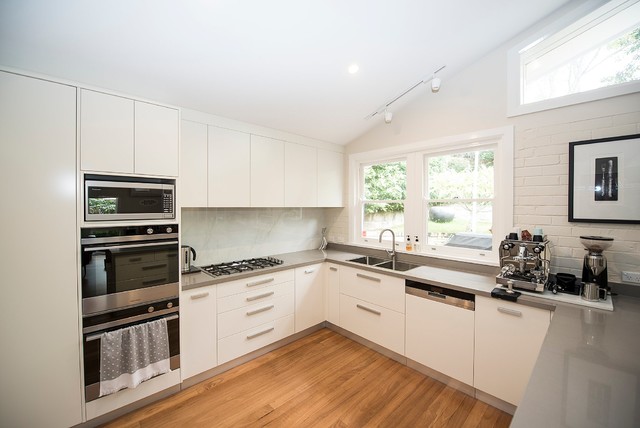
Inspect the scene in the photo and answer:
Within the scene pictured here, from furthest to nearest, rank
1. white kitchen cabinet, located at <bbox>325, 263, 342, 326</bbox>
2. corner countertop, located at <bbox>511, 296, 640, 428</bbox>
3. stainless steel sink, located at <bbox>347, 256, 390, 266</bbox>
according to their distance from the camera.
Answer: stainless steel sink, located at <bbox>347, 256, 390, 266</bbox>
white kitchen cabinet, located at <bbox>325, 263, 342, 326</bbox>
corner countertop, located at <bbox>511, 296, 640, 428</bbox>

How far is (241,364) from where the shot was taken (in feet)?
8.48

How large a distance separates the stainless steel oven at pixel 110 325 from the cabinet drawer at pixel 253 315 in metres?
0.41

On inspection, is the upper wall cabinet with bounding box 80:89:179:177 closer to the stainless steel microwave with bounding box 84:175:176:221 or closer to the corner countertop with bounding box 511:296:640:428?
the stainless steel microwave with bounding box 84:175:176:221

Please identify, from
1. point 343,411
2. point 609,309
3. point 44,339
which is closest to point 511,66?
point 609,309

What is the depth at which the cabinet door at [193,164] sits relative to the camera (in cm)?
238

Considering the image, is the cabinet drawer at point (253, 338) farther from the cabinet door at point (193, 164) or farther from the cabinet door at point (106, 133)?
the cabinet door at point (106, 133)

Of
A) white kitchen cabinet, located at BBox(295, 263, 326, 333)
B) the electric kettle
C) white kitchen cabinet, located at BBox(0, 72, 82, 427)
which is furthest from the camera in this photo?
white kitchen cabinet, located at BBox(295, 263, 326, 333)

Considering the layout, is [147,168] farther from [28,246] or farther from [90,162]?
[28,246]

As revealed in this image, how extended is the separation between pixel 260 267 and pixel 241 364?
0.89 meters

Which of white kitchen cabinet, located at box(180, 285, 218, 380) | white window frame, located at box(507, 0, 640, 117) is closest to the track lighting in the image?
white window frame, located at box(507, 0, 640, 117)

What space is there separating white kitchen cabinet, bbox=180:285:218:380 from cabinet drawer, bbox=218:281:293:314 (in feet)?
0.32

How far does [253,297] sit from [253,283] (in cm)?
13

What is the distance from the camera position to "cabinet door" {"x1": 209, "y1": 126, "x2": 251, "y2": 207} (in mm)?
2561

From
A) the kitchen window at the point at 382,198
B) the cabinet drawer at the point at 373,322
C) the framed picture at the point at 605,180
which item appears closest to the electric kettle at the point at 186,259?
the cabinet drawer at the point at 373,322
